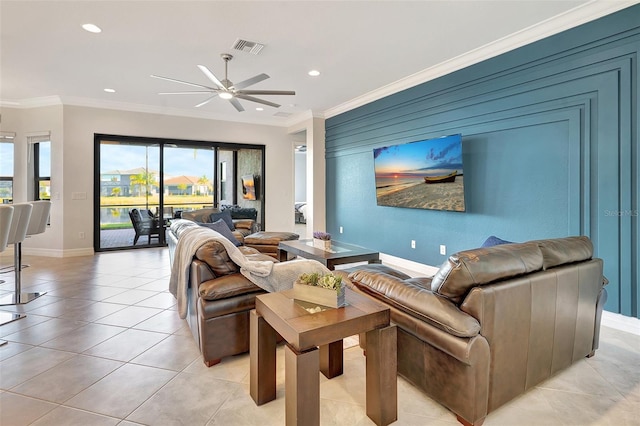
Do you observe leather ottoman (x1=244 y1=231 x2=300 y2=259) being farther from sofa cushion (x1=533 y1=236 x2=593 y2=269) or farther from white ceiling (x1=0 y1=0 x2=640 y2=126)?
sofa cushion (x1=533 y1=236 x2=593 y2=269)

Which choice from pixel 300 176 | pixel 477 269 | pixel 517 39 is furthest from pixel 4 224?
pixel 300 176

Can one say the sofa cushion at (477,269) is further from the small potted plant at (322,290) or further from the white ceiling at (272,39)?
the white ceiling at (272,39)

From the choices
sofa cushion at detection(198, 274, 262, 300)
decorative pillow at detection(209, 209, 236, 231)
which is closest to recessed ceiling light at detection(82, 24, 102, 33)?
decorative pillow at detection(209, 209, 236, 231)

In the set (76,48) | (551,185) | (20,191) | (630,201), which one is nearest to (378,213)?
(551,185)

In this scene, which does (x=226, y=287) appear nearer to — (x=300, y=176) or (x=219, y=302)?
(x=219, y=302)

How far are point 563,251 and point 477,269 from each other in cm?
81

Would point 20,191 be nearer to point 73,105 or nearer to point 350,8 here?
point 73,105

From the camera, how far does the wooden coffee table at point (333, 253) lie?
3564 mm

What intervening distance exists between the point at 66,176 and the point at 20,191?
3.41 ft

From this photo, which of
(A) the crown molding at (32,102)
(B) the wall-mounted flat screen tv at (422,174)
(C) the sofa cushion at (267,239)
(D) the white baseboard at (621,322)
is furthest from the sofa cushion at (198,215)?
(D) the white baseboard at (621,322)

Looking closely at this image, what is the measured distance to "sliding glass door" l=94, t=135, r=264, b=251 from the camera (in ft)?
20.5

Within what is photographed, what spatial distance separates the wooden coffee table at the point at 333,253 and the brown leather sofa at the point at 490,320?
1509 millimetres

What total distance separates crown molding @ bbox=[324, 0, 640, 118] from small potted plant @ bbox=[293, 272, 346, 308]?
10.8 ft

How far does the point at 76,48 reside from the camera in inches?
147
